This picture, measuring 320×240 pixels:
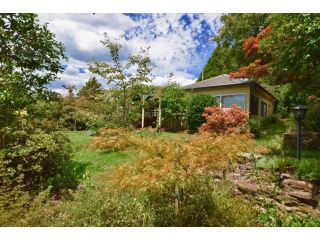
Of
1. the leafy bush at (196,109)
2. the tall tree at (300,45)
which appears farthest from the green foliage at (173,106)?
the tall tree at (300,45)

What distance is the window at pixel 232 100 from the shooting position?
10838mm

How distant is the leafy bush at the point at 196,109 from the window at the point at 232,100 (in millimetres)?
1164

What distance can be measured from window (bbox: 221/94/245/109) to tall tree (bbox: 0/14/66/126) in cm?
754

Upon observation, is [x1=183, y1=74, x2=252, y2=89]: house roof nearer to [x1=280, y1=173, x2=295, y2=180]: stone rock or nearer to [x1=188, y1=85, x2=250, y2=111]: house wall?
[x1=188, y1=85, x2=250, y2=111]: house wall

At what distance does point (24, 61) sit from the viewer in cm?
453

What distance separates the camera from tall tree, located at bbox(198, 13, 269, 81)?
10531 millimetres

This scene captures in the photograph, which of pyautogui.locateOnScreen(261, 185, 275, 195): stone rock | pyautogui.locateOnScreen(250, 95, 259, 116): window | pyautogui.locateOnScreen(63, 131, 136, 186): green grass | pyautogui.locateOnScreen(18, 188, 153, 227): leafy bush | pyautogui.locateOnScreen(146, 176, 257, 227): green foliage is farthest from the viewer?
pyautogui.locateOnScreen(250, 95, 259, 116): window

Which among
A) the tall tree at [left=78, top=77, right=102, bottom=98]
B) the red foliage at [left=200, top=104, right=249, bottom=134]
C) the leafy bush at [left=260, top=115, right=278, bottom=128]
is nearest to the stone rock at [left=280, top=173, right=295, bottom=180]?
the red foliage at [left=200, top=104, right=249, bottom=134]

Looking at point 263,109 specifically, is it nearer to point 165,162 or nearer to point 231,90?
point 231,90

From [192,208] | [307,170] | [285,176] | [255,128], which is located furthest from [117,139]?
[255,128]
